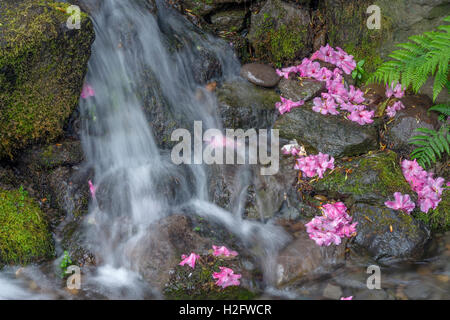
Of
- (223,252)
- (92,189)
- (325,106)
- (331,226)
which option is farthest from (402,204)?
(92,189)

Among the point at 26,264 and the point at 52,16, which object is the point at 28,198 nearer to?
the point at 26,264

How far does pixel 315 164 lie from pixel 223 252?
1655mm

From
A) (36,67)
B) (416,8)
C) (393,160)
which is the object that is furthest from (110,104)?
(416,8)

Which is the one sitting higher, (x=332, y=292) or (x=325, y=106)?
(x=325, y=106)

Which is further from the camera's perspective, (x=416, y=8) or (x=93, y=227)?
(x=416, y=8)

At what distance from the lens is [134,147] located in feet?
16.8

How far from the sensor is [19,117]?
426 cm

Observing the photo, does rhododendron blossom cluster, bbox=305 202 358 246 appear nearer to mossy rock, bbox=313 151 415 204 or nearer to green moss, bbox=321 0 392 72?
mossy rock, bbox=313 151 415 204

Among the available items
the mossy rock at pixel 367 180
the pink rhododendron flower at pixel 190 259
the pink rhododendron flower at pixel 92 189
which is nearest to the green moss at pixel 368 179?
the mossy rock at pixel 367 180

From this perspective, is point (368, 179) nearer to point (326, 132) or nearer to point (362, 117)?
point (326, 132)

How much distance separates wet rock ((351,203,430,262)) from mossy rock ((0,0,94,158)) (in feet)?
11.3

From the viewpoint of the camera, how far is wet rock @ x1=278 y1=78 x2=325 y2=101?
5723 millimetres

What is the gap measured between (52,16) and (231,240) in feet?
10.0

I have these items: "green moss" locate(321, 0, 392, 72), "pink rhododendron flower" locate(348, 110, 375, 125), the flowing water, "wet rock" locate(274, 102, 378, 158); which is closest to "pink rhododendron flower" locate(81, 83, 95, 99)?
the flowing water
